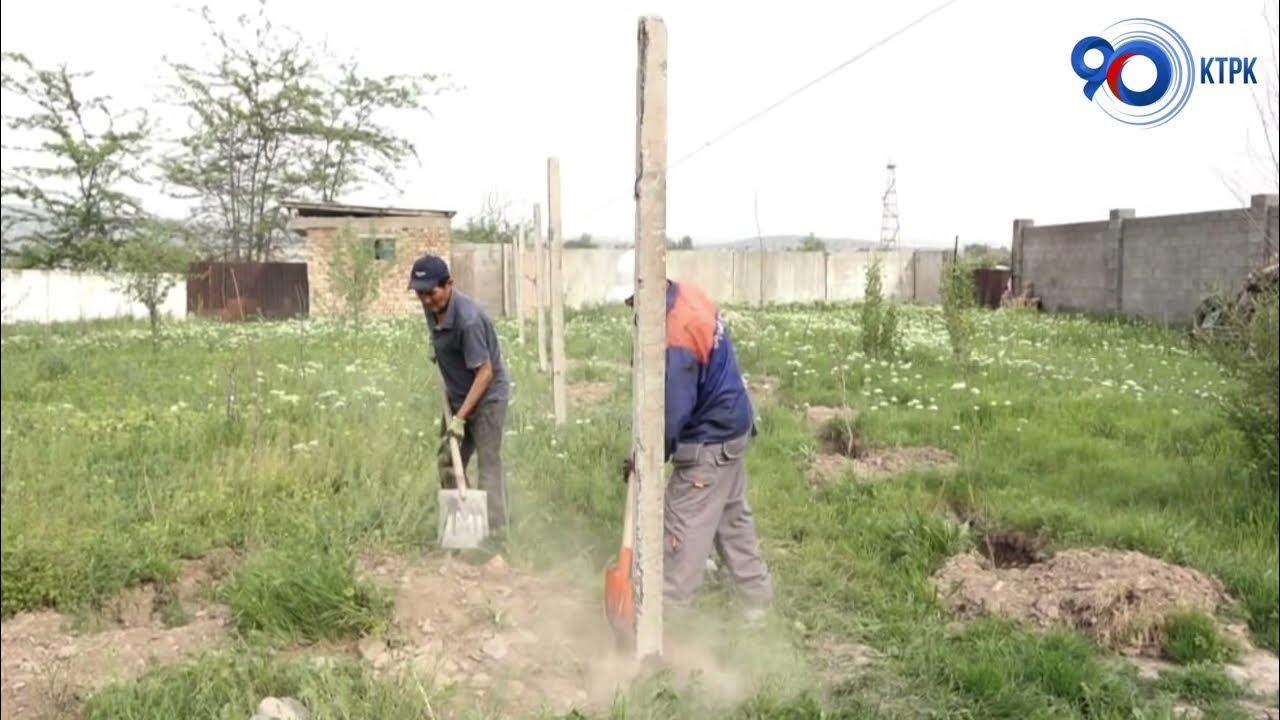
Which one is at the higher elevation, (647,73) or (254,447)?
(647,73)

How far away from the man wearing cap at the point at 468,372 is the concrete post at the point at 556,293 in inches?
71.5

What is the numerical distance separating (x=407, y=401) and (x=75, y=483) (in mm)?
2245

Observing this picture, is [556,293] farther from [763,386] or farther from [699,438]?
[699,438]

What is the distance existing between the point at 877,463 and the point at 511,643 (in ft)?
10.5

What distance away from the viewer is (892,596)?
3949 millimetres

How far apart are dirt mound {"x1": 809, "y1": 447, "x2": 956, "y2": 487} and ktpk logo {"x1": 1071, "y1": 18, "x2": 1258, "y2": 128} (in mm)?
3539

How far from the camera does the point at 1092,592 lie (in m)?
3.65

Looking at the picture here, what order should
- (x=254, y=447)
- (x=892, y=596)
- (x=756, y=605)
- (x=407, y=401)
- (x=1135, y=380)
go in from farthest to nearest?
(x=1135, y=380)
(x=407, y=401)
(x=254, y=447)
(x=892, y=596)
(x=756, y=605)

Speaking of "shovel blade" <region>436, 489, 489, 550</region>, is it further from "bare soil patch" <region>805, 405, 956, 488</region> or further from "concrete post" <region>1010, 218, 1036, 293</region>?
"concrete post" <region>1010, 218, 1036, 293</region>

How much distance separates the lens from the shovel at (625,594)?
3.08m

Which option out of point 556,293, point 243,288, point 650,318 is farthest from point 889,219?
point 243,288

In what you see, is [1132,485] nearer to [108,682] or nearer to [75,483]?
[108,682]

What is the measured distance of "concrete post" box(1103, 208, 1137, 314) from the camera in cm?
1647

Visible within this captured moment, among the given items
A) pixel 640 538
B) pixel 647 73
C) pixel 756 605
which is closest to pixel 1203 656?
pixel 756 605
